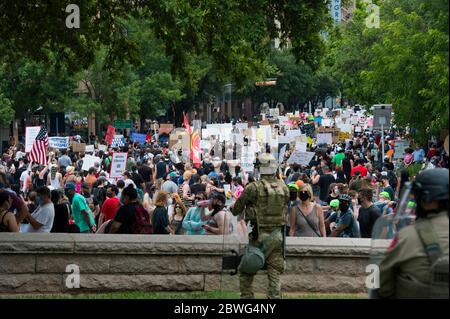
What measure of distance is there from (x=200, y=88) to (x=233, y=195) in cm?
5218

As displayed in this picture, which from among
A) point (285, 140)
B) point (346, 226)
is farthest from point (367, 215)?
point (285, 140)

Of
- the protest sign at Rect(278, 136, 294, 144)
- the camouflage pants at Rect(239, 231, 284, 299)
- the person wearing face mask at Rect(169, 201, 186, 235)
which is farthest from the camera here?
the protest sign at Rect(278, 136, 294, 144)

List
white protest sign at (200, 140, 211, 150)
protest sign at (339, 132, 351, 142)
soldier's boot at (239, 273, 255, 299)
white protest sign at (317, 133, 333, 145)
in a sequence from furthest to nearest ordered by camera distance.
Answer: protest sign at (339, 132, 351, 142) < white protest sign at (317, 133, 333, 145) < white protest sign at (200, 140, 211, 150) < soldier's boot at (239, 273, 255, 299)

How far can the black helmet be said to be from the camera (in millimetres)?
5723

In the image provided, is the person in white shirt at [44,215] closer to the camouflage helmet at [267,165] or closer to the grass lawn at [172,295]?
the grass lawn at [172,295]

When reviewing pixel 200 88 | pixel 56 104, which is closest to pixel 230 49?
pixel 56 104

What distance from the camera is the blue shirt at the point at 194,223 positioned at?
13.5m

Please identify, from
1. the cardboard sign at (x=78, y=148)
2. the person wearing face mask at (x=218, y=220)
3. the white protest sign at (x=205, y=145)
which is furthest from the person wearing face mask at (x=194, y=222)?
the cardboard sign at (x=78, y=148)

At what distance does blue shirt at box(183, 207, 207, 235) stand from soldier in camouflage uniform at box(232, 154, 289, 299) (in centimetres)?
267

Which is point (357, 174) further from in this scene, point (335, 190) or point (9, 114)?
point (9, 114)

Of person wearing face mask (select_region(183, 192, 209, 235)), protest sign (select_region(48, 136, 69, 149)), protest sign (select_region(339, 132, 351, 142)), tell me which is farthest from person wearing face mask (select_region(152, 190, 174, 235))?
protest sign (select_region(339, 132, 351, 142))

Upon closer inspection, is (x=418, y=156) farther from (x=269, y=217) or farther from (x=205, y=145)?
(x=269, y=217)

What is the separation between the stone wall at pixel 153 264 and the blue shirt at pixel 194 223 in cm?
A: 177

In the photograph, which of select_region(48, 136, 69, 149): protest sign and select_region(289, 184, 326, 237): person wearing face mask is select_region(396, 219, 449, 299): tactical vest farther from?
select_region(48, 136, 69, 149): protest sign
